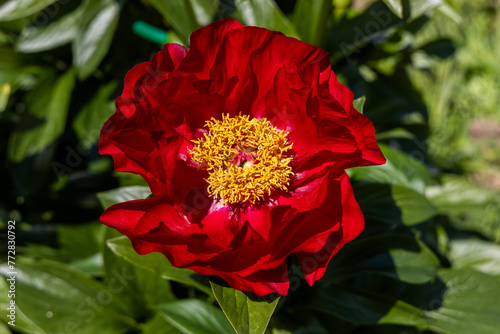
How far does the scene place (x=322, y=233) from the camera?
0.75 metres

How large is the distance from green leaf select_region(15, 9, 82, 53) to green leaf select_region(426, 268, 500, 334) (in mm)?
1225

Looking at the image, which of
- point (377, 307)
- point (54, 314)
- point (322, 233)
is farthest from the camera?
point (54, 314)

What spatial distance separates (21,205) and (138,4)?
78 cm

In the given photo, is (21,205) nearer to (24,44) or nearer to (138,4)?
(24,44)

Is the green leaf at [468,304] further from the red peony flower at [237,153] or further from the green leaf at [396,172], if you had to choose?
the red peony flower at [237,153]

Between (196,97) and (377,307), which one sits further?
(377,307)

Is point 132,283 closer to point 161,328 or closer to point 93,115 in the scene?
point 161,328

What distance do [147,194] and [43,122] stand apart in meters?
0.56

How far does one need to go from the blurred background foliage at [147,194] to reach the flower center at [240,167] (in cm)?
19

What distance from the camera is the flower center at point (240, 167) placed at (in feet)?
2.94

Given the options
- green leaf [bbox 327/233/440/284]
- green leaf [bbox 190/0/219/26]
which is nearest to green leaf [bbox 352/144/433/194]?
green leaf [bbox 327/233/440/284]

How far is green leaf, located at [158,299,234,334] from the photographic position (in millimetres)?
1045

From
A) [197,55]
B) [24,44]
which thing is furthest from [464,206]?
[24,44]

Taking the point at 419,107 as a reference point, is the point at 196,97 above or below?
above
